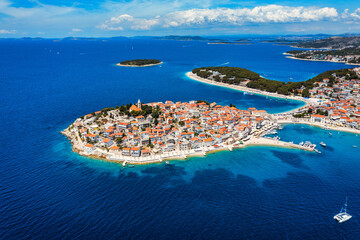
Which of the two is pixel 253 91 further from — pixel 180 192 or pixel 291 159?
pixel 180 192

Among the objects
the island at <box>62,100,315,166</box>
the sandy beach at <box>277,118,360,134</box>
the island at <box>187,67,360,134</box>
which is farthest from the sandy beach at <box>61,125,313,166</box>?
the island at <box>187,67,360,134</box>

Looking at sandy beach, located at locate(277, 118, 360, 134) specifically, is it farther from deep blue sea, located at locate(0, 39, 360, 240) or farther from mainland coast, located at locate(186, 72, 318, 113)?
mainland coast, located at locate(186, 72, 318, 113)

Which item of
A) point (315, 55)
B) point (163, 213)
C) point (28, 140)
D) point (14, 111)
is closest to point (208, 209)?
point (163, 213)

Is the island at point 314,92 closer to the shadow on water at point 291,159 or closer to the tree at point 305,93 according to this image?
the tree at point 305,93

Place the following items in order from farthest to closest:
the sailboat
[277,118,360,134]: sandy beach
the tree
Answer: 1. the tree
2. [277,118,360,134]: sandy beach
3. the sailboat

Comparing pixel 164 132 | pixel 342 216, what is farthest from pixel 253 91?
pixel 342 216

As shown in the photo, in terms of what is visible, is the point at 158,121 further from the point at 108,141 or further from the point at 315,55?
the point at 315,55
